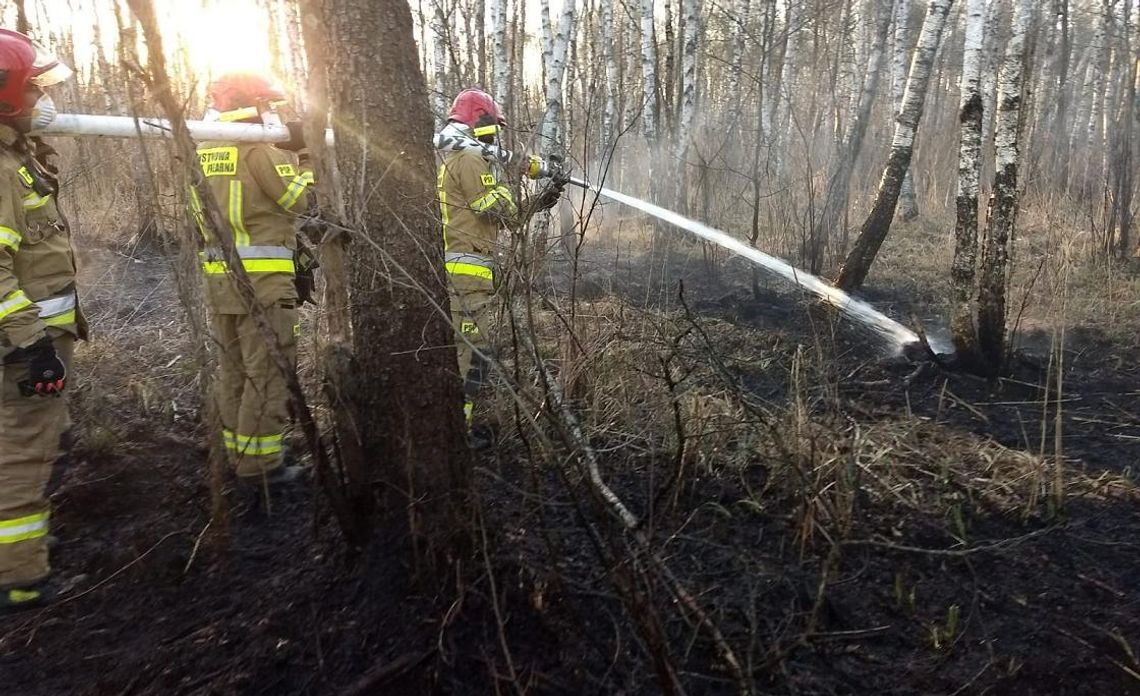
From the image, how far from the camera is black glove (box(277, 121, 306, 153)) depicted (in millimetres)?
3273

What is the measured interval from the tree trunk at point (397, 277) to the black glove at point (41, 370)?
1.16 meters

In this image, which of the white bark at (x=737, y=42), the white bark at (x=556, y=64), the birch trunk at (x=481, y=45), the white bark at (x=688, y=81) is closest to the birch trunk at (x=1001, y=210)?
the birch trunk at (x=481, y=45)

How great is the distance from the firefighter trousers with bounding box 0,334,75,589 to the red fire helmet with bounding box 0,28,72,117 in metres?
0.92

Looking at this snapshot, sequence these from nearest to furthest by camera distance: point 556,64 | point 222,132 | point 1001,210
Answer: point 222,132
point 1001,210
point 556,64

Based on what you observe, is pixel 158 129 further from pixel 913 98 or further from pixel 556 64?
pixel 556 64

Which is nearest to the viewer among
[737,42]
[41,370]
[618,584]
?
[618,584]

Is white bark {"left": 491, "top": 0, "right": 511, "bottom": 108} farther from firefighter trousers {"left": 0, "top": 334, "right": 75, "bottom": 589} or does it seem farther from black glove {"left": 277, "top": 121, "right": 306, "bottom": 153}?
firefighter trousers {"left": 0, "top": 334, "right": 75, "bottom": 589}

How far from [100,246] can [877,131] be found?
14.2 meters

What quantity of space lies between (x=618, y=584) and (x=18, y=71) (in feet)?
8.86

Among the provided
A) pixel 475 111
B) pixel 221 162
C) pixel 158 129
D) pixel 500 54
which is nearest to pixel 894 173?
pixel 475 111

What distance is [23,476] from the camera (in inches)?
103

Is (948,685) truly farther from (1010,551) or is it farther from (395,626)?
(395,626)

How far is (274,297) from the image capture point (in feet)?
11.2

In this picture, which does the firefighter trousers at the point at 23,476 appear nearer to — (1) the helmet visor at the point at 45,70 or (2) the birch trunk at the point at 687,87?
(1) the helmet visor at the point at 45,70
